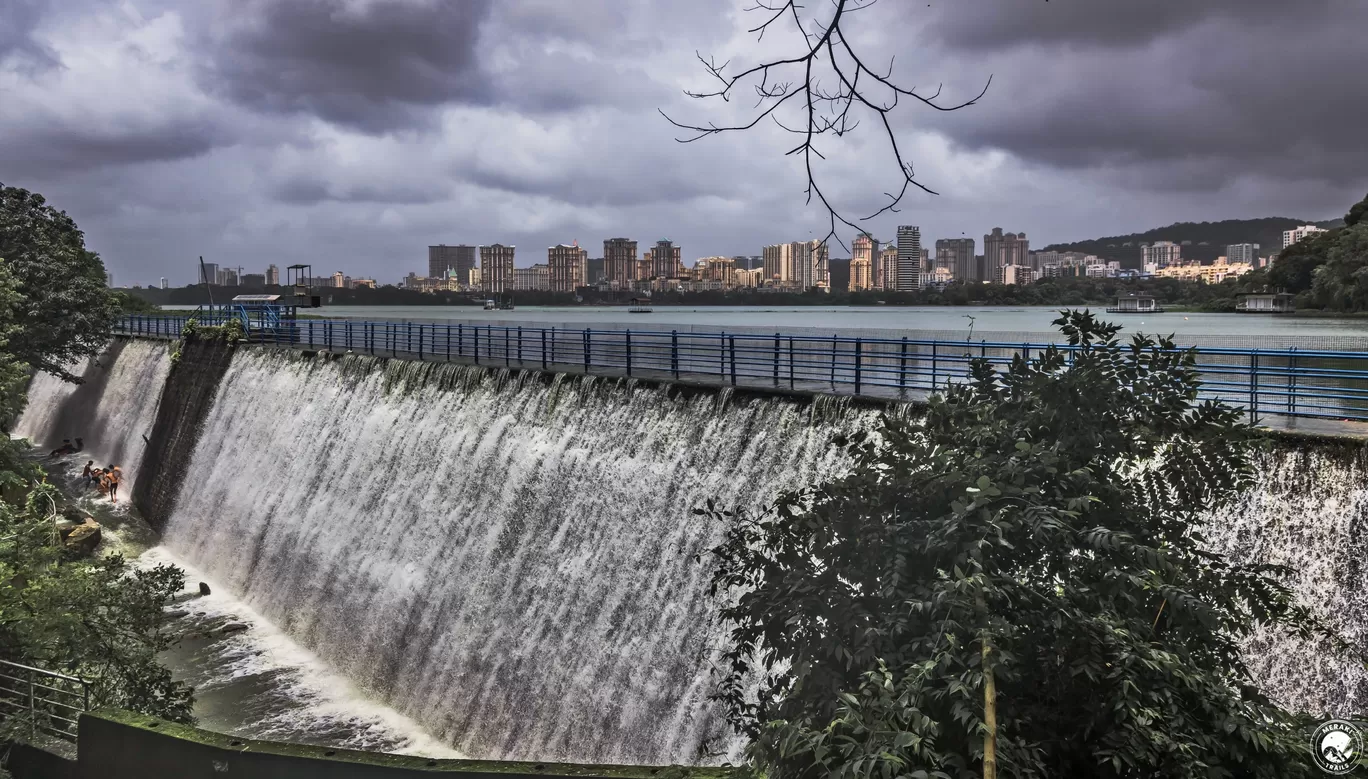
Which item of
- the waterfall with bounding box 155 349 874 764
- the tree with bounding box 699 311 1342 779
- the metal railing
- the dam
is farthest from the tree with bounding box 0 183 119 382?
the tree with bounding box 699 311 1342 779

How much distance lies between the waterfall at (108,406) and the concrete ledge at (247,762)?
25545mm

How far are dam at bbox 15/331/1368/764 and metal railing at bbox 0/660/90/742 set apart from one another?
189 inches

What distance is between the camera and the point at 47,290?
99.7ft

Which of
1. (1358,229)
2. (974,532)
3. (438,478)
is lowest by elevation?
(438,478)

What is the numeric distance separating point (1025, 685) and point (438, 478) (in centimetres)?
1481

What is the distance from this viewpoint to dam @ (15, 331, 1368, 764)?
8.12 m

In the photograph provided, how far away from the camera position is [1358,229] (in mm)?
37250

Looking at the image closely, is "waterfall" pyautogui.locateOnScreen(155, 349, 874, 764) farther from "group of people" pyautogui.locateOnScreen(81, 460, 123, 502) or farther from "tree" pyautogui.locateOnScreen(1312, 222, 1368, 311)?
"tree" pyautogui.locateOnScreen(1312, 222, 1368, 311)

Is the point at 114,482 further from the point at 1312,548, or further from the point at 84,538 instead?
the point at 1312,548

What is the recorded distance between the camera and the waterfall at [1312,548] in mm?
7344

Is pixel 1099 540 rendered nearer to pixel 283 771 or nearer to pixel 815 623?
pixel 815 623

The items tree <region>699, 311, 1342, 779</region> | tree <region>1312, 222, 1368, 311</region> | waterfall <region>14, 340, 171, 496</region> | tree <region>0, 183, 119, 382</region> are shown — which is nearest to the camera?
tree <region>699, 311, 1342, 779</region>

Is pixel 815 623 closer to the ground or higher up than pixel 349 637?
higher up

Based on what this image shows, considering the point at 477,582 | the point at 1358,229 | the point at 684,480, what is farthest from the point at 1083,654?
the point at 1358,229
